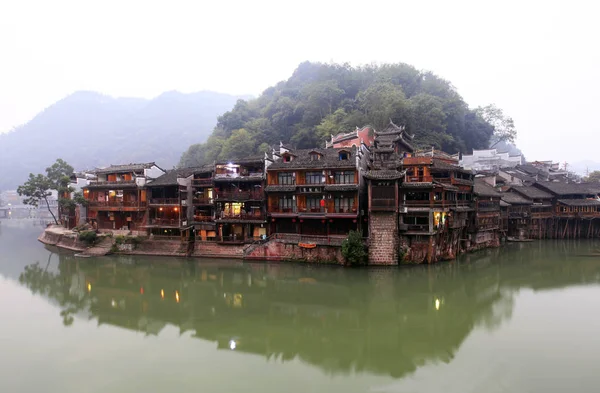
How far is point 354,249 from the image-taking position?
90.7ft

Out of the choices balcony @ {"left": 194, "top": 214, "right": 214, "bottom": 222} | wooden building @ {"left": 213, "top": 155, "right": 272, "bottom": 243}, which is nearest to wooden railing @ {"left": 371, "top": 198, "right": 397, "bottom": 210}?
wooden building @ {"left": 213, "top": 155, "right": 272, "bottom": 243}

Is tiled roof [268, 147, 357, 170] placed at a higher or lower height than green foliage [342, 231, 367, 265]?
higher

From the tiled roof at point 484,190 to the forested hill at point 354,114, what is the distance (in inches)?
476

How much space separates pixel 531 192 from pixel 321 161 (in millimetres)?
30250

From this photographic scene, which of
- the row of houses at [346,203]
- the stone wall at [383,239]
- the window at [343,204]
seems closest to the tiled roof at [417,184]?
the row of houses at [346,203]

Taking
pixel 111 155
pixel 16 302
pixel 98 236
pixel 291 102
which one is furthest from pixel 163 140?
pixel 16 302

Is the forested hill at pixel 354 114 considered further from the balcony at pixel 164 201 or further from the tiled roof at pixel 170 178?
the balcony at pixel 164 201

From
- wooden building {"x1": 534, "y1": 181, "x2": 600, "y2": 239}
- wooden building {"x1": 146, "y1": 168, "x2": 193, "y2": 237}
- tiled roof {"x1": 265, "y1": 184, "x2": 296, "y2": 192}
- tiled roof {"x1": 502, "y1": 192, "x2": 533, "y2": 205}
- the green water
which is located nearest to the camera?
the green water

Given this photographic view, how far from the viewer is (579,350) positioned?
14.3 metres

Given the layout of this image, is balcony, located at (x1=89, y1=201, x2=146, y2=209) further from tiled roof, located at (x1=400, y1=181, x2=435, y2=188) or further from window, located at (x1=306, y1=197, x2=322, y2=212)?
tiled roof, located at (x1=400, y1=181, x2=435, y2=188)

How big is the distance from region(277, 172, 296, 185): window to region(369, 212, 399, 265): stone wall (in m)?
8.62

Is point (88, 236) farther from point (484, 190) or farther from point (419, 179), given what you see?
point (484, 190)

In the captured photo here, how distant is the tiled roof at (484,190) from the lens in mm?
35175

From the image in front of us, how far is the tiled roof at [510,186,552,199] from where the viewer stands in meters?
42.3
